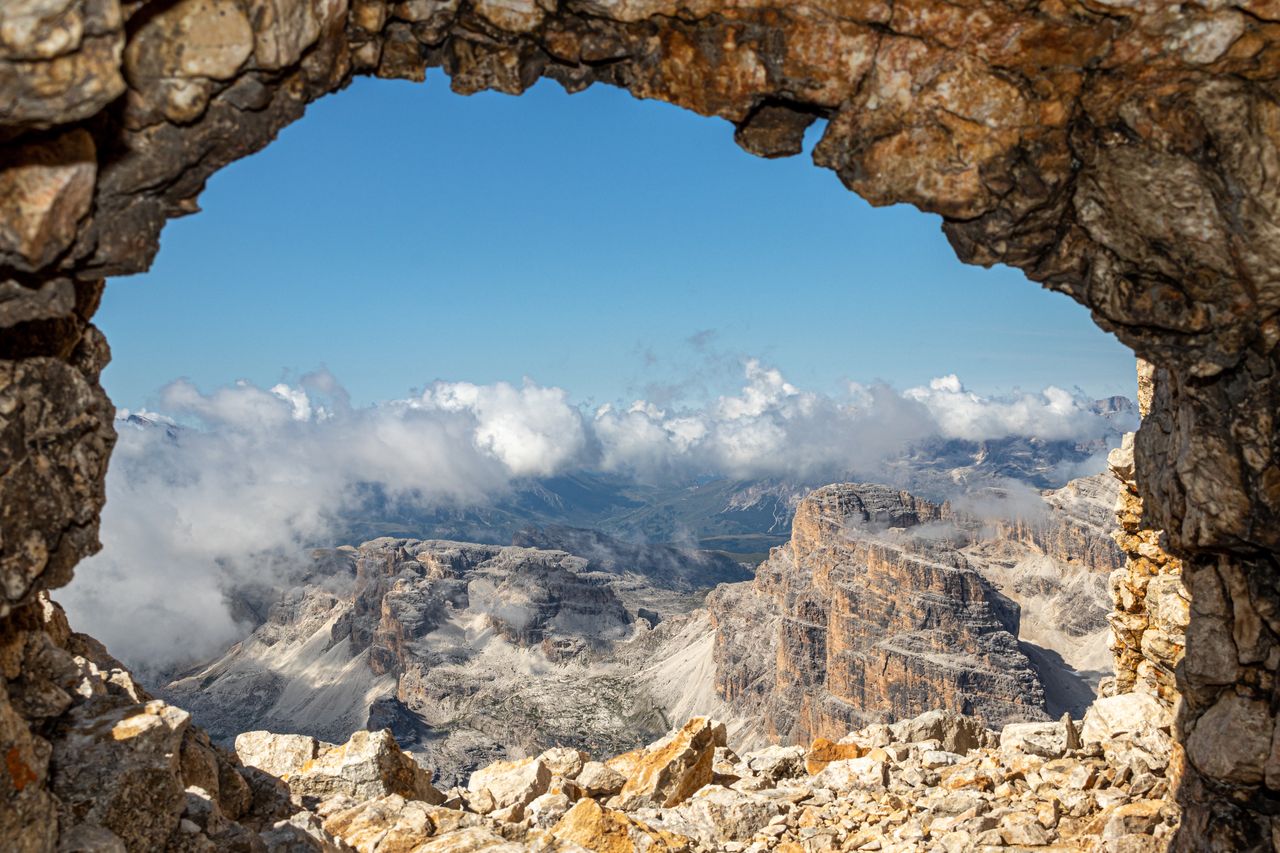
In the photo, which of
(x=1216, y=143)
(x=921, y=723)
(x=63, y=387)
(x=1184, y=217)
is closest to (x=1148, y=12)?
(x=1216, y=143)

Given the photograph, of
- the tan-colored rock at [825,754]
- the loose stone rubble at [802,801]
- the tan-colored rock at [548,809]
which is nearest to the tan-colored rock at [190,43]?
the loose stone rubble at [802,801]

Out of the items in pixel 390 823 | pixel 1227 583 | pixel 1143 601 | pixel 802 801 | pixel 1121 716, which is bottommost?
pixel 802 801

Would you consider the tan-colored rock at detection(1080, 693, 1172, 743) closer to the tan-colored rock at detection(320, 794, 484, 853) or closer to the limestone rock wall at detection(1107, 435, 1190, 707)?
the limestone rock wall at detection(1107, 435, 1190, 707)

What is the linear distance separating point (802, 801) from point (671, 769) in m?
4.31

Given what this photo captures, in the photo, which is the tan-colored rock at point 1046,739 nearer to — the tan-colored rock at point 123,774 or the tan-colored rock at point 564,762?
the tan-colored rock at point 564,762

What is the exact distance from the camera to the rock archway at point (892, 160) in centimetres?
993

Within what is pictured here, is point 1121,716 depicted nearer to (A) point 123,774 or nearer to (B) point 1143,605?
(B) point 1143,605

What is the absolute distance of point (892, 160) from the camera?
12883mm

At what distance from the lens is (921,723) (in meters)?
36.5

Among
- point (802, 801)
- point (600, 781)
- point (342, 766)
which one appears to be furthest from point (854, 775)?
point (342, 766)

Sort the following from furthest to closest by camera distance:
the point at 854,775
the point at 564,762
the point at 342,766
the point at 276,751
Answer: the point at 564,762
the point at 854,775
the point at 276,751
the point at 342,766

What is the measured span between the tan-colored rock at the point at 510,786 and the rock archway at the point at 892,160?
45.8 ft

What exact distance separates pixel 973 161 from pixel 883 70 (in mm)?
1988

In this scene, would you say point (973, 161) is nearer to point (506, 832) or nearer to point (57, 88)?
point (57, 88)
